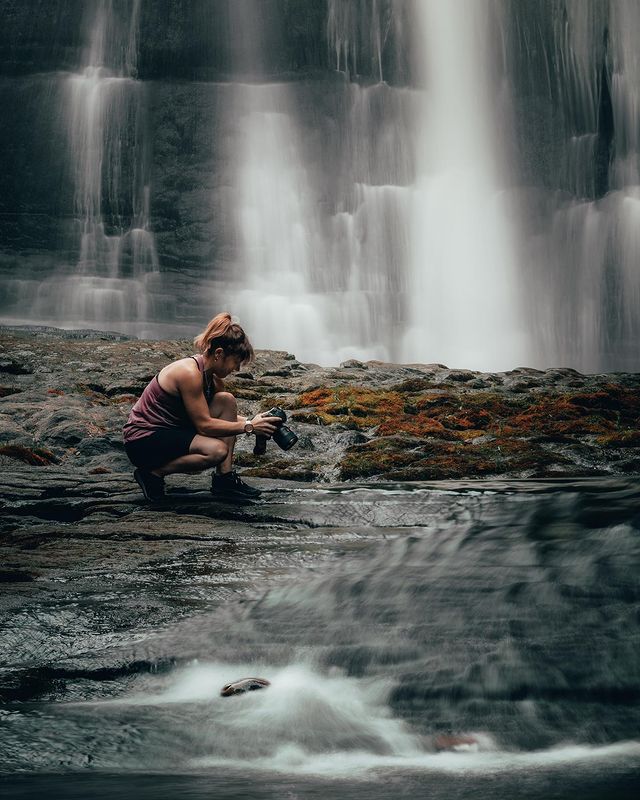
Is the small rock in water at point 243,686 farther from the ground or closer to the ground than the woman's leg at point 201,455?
closer to the ground

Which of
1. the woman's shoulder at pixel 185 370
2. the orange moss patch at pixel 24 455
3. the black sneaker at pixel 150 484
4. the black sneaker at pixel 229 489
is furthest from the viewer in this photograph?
the orange moss patch at pixel 24 455

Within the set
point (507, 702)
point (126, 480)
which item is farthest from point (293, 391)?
point (507, 702)

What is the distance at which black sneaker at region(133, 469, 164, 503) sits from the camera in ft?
30.5

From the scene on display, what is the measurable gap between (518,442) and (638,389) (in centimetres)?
1621

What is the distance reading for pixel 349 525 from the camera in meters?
8.70

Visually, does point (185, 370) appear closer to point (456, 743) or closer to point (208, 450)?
point (208, 450)

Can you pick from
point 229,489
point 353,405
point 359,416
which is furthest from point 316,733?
point 353,405

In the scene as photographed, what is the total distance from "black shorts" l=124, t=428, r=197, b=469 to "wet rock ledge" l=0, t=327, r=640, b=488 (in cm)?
343

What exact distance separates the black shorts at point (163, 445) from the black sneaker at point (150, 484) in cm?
34

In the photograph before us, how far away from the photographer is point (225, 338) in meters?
8.16

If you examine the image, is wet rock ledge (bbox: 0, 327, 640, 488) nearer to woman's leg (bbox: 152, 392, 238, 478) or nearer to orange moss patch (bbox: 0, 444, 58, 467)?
orange moss patch (bbox: 0, 444, 58, 467)

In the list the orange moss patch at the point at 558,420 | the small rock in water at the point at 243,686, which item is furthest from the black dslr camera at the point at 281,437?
the orange moss patch at the point at 558,420

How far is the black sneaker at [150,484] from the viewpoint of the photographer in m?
9.28

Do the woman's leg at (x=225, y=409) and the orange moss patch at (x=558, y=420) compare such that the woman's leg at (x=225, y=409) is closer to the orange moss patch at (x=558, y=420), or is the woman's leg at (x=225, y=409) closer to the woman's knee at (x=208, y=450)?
the woman's knee at (x=208, y=450)
